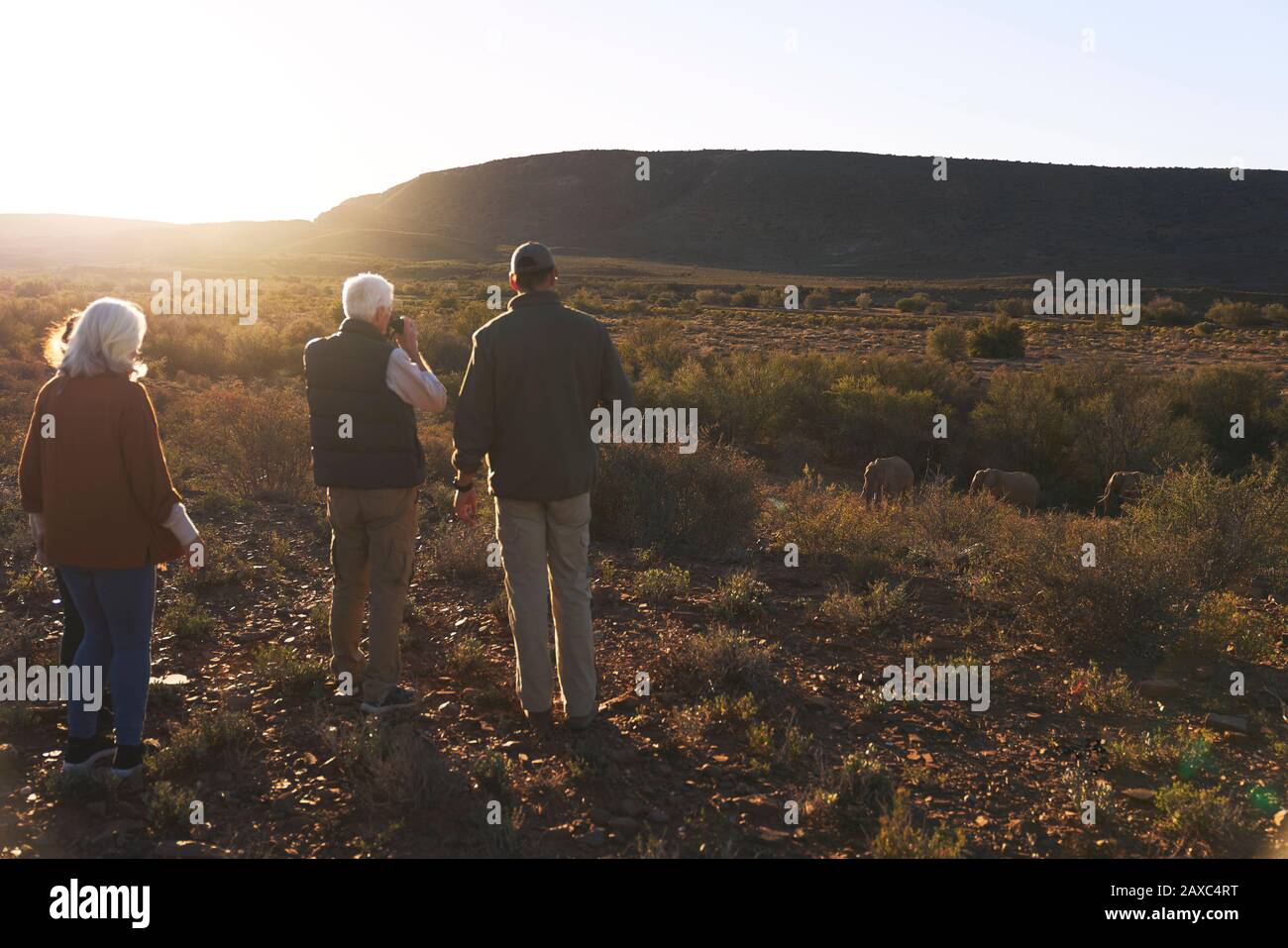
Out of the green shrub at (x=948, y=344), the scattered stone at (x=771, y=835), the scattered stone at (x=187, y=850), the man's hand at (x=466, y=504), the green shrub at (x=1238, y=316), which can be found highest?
the green shrub at (x=1238, y=316)

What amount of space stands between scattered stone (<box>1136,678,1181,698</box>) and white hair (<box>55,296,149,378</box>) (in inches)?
191

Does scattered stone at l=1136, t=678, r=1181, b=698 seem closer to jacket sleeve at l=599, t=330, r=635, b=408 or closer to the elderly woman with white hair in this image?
jacket sleeve at l=599, t=330, r=635, b=408

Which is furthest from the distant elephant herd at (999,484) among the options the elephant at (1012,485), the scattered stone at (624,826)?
the scattered stone at (624,826)

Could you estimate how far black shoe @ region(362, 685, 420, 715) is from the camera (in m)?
4.21

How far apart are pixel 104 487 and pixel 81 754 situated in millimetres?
1163

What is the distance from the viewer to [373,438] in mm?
3895

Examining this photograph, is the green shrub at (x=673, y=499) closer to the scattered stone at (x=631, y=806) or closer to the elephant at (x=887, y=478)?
the elephant at (x=887, y=478)

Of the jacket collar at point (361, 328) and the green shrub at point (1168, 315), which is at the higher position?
the green shrub at point (1168, 315)

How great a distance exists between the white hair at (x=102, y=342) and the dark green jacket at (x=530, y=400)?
4.12 feet

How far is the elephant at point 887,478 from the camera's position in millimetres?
10625

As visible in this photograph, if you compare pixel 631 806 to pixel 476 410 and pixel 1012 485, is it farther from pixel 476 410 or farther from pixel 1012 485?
pixel 1012 485
